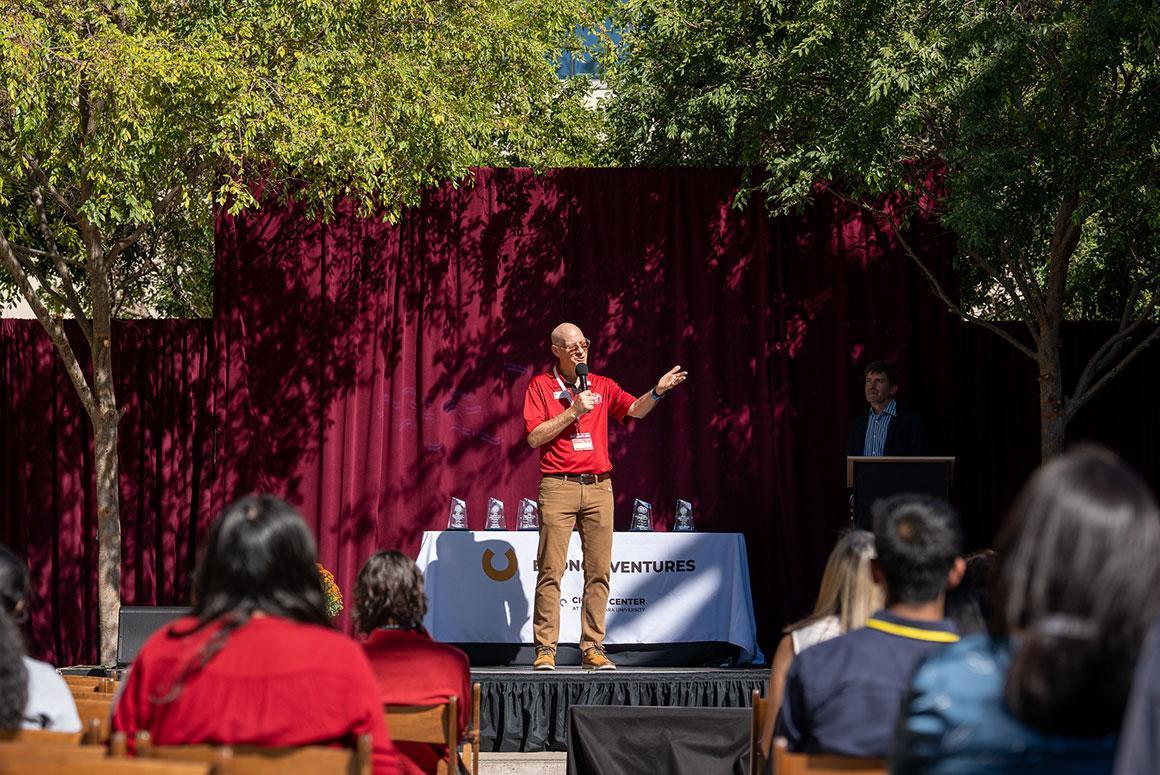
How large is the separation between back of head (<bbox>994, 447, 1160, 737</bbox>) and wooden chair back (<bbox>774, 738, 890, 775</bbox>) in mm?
736

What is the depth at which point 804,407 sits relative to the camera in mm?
8766

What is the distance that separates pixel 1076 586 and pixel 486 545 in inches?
246

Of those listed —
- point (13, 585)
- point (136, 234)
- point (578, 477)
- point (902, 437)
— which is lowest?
point (13, 585)

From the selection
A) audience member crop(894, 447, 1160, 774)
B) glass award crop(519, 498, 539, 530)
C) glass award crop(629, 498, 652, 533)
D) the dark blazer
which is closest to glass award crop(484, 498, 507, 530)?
glass award crop(519, 498, 539, 530)

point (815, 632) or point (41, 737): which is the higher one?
point (815, 632)

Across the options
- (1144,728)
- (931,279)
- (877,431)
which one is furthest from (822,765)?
(931,279)

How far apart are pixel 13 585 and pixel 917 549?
200cm

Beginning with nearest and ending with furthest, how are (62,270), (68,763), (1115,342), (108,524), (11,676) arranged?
(68,763) < (11,676) < (1115,342) < (108,524) < (62,270)

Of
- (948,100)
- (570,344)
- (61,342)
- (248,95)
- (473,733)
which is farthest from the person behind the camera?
(61,342)

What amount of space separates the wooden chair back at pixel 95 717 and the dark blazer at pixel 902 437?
5035 millimetres

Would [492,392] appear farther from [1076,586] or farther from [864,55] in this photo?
[1076,586]

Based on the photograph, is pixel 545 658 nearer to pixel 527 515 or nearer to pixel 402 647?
pixel 527 515

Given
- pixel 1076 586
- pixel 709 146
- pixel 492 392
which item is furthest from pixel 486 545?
pixel 1076 586

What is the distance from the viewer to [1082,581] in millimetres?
1739
